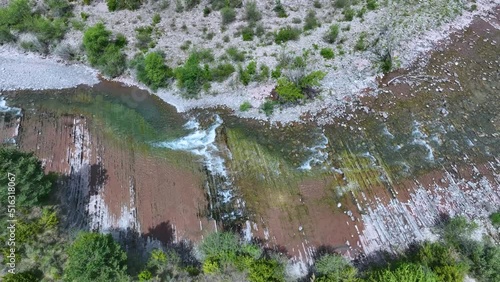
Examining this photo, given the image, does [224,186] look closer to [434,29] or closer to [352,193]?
[352,193]

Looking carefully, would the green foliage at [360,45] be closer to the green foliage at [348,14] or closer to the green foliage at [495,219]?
the green foliage at [348,14]

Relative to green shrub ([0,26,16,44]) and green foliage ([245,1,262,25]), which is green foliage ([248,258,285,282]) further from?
green shrub ([0,26,16,44])

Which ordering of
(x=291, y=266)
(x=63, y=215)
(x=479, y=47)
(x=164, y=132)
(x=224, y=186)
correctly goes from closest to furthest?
(x=291, y=266) < (x=63, y=215) < (x=224, y=186) < (x=164, y=132) < (x=479, y=47)

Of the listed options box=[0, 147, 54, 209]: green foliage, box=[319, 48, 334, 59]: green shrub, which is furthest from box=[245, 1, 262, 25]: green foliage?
box=[0, 147, 54, 209]: green foliage

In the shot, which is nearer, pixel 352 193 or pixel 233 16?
pixel 352 193

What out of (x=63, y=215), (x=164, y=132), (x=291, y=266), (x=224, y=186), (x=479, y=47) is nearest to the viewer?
(x=291, y=266)

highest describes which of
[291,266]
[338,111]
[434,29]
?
[434,29]

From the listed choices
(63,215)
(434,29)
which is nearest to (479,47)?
(434,29)
